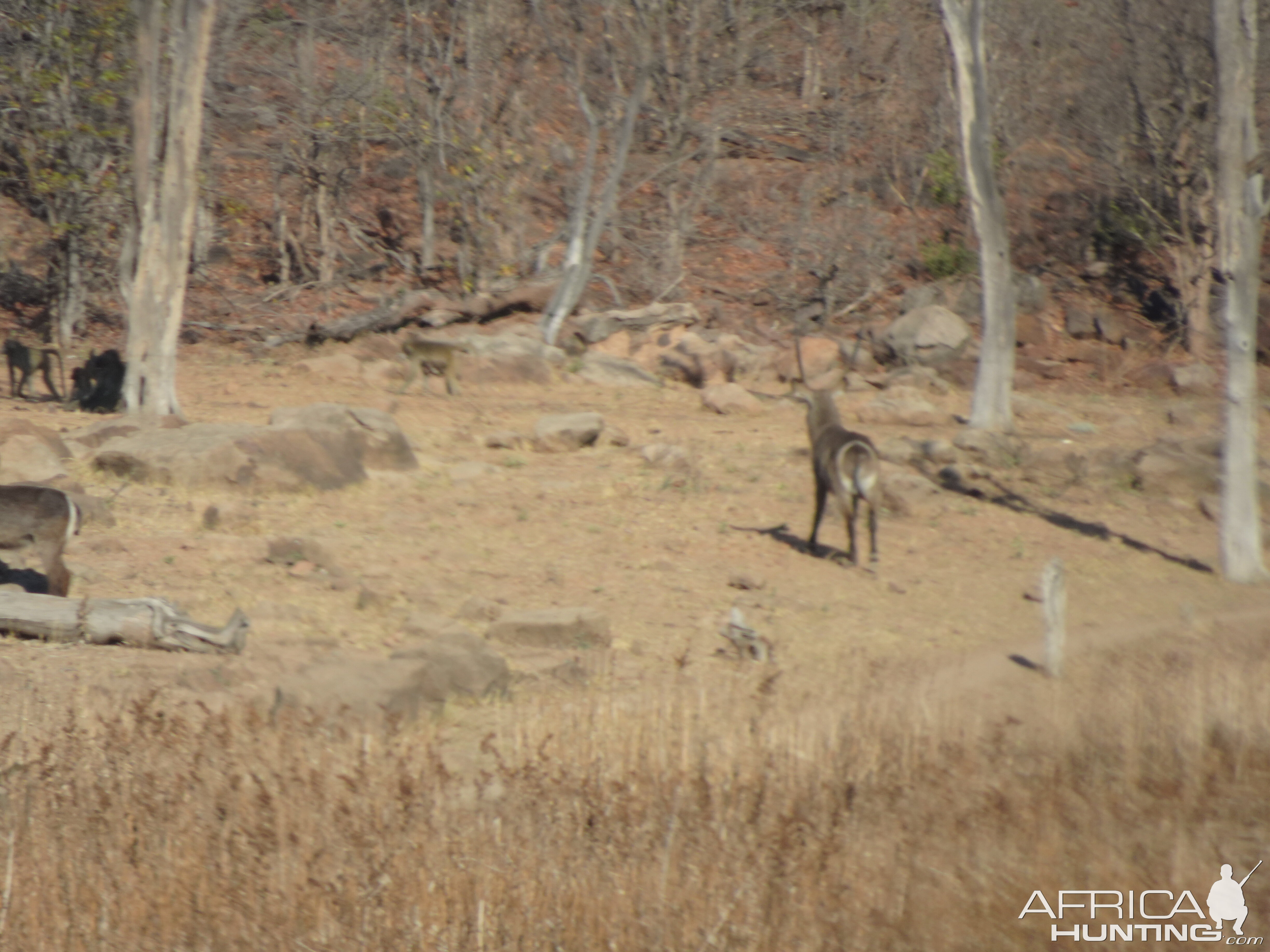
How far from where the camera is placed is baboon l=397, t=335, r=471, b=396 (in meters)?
18.8

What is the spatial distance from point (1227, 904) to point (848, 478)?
6860 mm

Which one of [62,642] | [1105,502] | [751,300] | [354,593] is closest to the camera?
[62,642]

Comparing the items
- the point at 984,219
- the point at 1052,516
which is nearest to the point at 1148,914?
the point at 1052,516

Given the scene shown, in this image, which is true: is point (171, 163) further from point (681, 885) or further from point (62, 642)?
point (681, 885)

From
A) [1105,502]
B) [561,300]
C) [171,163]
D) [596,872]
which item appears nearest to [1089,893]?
[596,872]

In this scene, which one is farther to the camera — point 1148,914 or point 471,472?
point 471,472

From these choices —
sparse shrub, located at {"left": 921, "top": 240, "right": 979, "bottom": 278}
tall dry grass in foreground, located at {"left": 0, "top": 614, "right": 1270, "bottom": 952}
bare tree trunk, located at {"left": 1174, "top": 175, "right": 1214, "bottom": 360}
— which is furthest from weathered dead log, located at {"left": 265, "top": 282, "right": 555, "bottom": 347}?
tall dry grass in foreground, located at {"left": 0, "top": 614, "right": 1270, "bottom": 952}

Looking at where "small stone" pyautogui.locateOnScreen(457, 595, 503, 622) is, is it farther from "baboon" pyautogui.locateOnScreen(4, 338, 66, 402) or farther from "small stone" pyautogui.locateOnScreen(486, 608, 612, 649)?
"baboon" pyautogui.locateOnScreen(4, 338, 66, 402)

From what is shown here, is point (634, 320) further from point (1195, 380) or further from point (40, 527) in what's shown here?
point (40, 527)

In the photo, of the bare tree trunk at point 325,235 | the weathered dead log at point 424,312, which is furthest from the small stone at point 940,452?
the bare tree trunk at point 325,235

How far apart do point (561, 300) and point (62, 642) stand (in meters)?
15.3

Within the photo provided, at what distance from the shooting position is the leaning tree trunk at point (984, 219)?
16.5 metres

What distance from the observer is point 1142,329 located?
86.4 feet

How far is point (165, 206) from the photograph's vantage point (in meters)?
14.5
